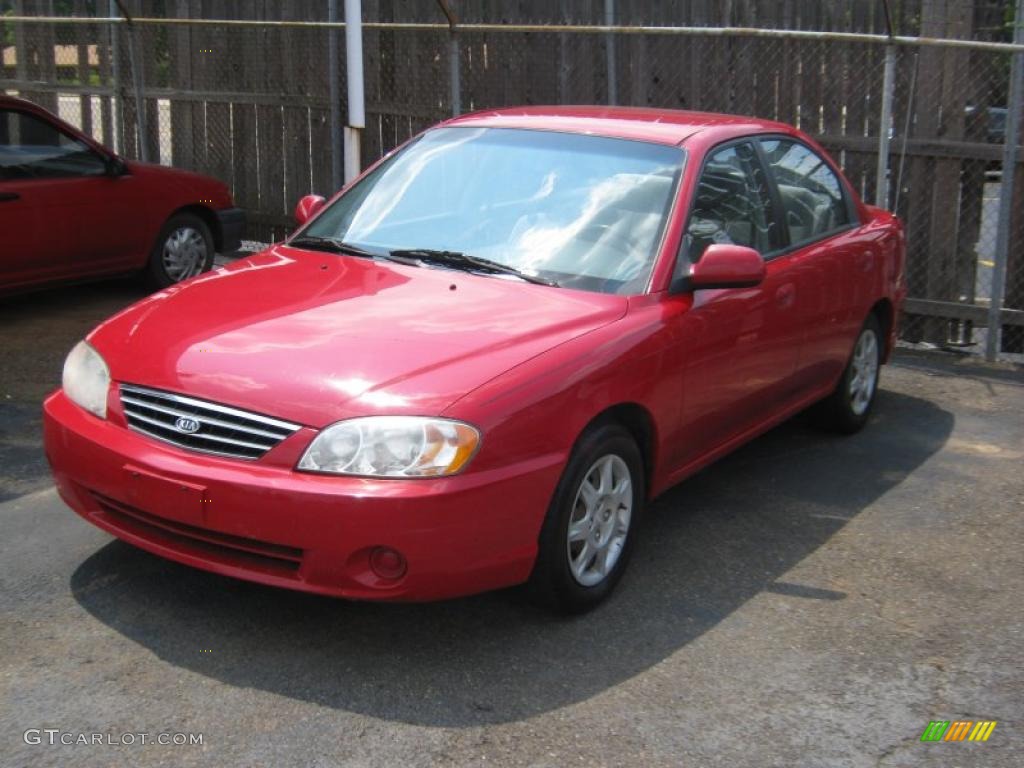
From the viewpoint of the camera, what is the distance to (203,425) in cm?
390

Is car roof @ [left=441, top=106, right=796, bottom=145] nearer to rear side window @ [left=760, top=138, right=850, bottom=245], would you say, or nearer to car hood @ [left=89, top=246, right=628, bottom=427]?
rear side window @ [left=760, top=138, right=850, bottom=245]

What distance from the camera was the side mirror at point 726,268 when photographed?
470 centimetres

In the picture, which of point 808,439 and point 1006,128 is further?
point 1006,128

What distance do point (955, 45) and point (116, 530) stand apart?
5972 mm

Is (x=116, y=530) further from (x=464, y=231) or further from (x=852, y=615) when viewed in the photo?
(x=852, y=615)

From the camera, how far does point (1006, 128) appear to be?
792 centimetres

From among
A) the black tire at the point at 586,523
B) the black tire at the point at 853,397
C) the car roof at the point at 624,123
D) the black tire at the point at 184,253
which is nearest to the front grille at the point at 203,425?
the black tire at the point at 586,523

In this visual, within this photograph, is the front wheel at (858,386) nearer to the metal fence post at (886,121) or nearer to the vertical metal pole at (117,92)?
the metal fence post at (886,121)

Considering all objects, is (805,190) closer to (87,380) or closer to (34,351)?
(87,380)

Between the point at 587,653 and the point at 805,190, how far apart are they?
2.93m

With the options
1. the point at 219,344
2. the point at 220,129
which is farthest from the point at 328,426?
the point at 220,129

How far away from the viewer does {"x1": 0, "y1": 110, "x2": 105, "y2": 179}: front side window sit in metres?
8.30

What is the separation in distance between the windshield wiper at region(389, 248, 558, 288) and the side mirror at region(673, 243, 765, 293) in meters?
0.54

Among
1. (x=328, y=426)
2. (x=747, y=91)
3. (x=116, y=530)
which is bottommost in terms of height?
(x=116, y=530)
